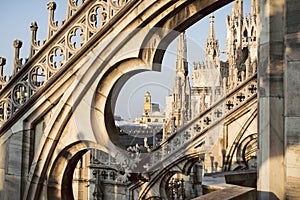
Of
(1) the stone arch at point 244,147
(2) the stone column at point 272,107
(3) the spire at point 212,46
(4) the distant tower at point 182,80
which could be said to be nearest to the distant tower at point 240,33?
(3) the spire at point 212,46

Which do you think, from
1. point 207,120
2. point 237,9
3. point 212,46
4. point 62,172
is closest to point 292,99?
point 62,172

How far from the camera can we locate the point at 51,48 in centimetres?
436

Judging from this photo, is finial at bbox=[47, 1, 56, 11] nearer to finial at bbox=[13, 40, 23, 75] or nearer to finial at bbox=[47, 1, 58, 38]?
finial at bbox=[47, 1, 58, 38]

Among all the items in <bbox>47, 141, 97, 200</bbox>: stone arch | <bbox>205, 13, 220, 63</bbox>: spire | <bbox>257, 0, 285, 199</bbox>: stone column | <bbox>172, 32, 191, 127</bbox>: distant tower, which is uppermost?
<bbox>205, 13, 220, 63</bbox>: spire

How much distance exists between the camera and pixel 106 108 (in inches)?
167

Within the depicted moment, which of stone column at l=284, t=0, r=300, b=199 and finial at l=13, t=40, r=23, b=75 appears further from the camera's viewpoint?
finial at l=13, t=40, r=23, b=75

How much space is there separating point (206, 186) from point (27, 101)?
2.06m

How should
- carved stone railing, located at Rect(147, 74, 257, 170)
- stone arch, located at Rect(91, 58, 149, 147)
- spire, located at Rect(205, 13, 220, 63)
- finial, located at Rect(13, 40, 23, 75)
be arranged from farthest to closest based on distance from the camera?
spire, located at Rect(205, 13, 220, 63) < carved stone railing, located at Rect(147, 74, 257, 170) < finial, located at Rect(13, 40, 23, 75) < stone arch, located at Rect(91, 58, 149, 147)

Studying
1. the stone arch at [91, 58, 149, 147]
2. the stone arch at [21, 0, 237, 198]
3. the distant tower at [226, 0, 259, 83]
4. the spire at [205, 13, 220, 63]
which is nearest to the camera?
the stone arch at [21, 0, 237, 198]

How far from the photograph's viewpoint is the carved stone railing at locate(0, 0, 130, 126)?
4.16m

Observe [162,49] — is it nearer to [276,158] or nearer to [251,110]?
[276,158]


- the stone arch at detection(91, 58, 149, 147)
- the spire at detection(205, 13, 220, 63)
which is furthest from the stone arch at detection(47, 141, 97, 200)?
the spire at detection(205, 13, 220, 63)

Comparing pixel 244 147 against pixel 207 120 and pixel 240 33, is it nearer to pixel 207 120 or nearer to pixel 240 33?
pixel 207 120

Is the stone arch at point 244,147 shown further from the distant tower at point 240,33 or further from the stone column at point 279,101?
the distant tower at point 240,33
